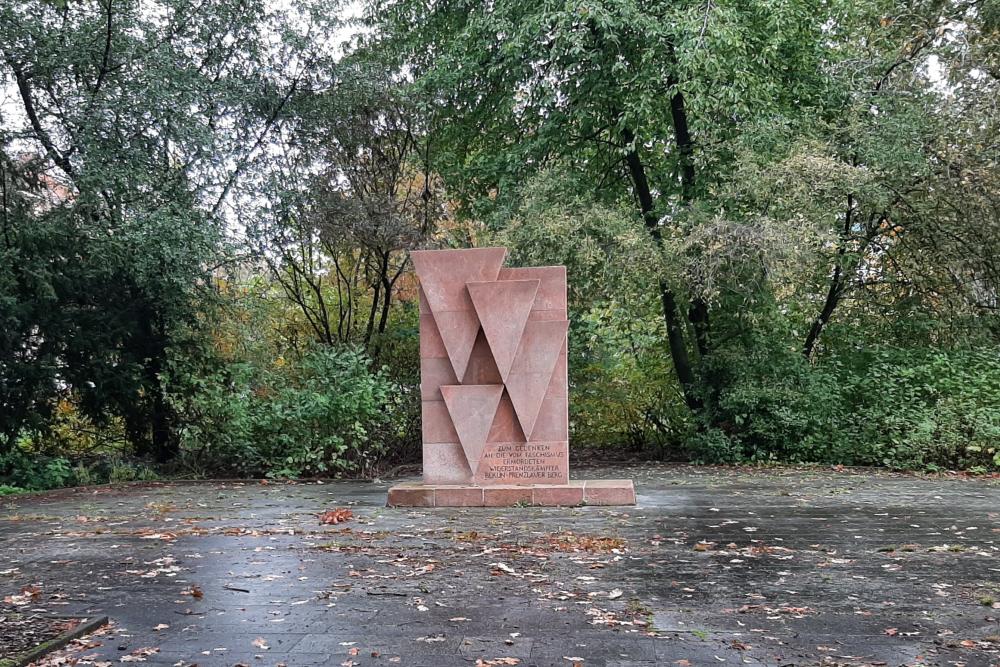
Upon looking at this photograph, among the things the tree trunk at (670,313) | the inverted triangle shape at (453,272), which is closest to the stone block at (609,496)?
the inverted triangle shape at (453,272)

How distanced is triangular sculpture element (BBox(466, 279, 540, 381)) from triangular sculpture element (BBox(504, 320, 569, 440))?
118 mm

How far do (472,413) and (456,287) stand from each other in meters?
1.27

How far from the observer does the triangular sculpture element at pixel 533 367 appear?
8.81m

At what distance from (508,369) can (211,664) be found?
5226mm

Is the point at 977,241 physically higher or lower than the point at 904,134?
lower

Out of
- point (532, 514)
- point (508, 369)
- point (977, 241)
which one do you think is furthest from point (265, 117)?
point (977, 241)

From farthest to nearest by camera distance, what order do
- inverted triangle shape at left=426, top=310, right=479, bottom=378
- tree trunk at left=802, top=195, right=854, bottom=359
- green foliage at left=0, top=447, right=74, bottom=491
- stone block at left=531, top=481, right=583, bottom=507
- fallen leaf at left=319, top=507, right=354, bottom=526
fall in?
tree trunk at left=802, top=195, right=854, bottom=359
green foliage at left=0, top=447, right=74, bottom=491
inverted triangle shape at left=426, top=310, right=479, bottom=378
stone block at left=531, top=481, right=583, bottom=507
fallen leaf at left=319, top=507, right=354, bottom=526

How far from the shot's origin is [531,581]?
538 cm

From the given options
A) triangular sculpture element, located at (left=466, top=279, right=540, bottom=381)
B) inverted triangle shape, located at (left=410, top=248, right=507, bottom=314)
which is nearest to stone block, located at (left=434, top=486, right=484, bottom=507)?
triangular sculpture element, located at (left=466, top=279, right=540, bottom=381)

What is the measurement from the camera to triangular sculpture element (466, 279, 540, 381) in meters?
8.77

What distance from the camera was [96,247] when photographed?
36.3 feet

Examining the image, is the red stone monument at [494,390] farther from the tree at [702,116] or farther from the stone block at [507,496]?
the tree at [702,116]

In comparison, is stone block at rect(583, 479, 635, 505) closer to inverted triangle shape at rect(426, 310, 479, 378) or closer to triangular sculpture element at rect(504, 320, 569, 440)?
triangular sculpture element at rect(504, 320, 569, 440)

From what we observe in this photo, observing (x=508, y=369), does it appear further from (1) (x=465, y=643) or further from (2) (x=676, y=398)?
(2) (x=676, y=398)
